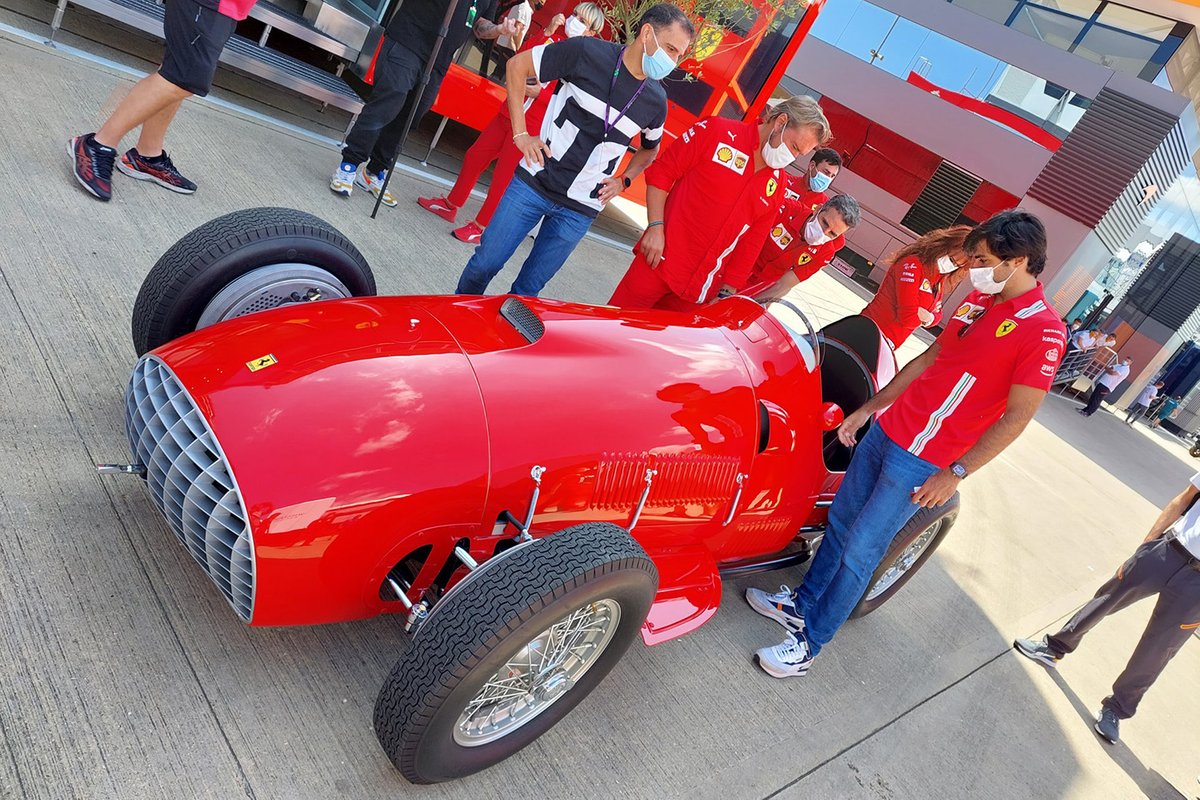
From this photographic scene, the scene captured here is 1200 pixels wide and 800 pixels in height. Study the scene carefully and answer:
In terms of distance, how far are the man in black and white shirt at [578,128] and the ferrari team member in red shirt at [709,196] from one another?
0.21 m

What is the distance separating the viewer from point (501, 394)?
8.05 ft

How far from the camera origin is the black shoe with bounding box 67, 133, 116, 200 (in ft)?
13.5

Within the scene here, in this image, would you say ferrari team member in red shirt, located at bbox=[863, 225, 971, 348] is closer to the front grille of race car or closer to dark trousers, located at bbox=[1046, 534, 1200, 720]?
dark trousers, located at bbox=[1046, 534, 1200, 720]

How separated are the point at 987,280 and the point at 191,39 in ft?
12.7

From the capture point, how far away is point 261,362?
223cm

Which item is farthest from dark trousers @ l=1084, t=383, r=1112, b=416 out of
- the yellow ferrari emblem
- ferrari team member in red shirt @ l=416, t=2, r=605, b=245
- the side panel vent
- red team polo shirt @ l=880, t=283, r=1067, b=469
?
the yellow ferrari emblem

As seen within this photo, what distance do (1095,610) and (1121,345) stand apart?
77.4 ft

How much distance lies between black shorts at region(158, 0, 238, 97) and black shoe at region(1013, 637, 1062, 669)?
5528 mm

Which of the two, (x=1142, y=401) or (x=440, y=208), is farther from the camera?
(x=1142, y=401)

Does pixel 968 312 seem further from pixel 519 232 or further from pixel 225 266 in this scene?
pixel 225 266

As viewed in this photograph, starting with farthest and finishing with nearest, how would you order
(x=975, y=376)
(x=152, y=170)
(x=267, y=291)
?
1. (x=152, y=170)
2. (x=975, y=376)
3. (x=267, y=291)

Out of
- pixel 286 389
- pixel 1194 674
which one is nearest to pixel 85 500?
pixel 286 389

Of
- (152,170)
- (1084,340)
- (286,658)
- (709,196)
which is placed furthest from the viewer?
(1084,340)

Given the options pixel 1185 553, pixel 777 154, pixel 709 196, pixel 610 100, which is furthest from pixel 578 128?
pixel 1185 553
